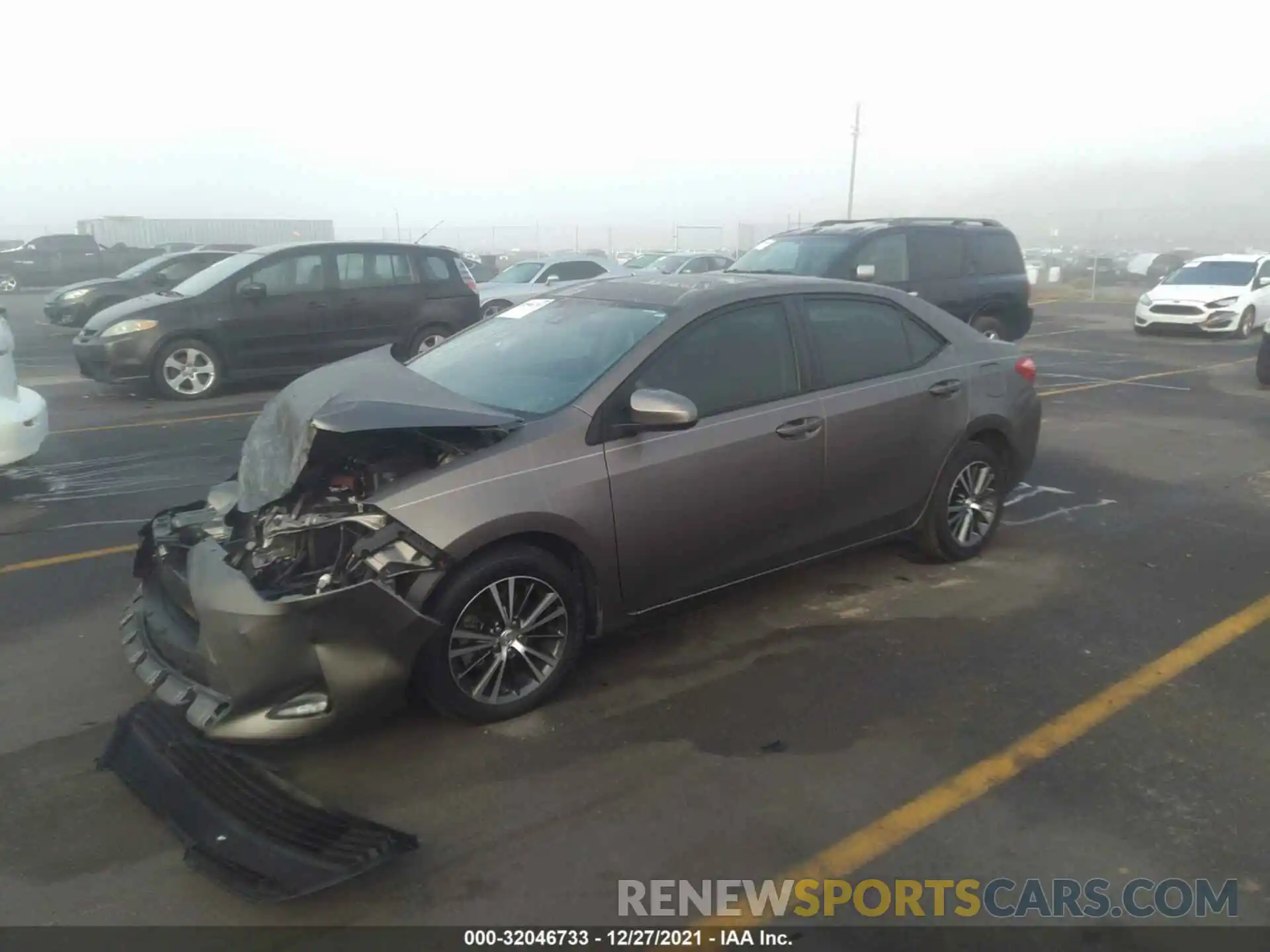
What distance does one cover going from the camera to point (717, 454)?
4305 mm

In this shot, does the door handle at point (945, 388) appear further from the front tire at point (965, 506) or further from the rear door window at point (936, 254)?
the rear door window at point (936, 254)

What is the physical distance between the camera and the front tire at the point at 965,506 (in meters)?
5.38

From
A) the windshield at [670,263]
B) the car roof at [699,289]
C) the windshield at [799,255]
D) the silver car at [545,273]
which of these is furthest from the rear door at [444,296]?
the windshield at [670,263]

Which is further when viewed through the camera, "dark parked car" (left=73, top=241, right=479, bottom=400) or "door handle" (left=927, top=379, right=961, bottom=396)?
"dark parked car" (left=73, top=241, right=479, bottom=400)

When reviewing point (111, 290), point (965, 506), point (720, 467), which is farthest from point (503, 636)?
point (111, 290)

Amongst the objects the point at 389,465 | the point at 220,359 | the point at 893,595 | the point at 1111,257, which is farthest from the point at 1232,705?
the point at 1111,257

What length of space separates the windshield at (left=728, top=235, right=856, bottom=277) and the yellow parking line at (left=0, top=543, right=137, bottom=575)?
7399mm

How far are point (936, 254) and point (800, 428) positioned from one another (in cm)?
842

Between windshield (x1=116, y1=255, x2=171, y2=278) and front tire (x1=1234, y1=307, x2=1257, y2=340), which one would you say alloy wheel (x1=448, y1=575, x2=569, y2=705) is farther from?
front tire (x1=1234, y1=307, x2=1257, y2=340)

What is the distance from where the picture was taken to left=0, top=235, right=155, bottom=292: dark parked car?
28266 millimetres

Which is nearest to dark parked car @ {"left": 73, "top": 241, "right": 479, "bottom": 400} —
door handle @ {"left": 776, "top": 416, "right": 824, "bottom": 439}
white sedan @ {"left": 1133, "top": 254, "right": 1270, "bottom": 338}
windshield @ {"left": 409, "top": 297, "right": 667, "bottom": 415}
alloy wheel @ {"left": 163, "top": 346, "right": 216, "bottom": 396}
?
alloy wheel @ {"left": 163, "top": 346, "right": 216, "bottom": 396}

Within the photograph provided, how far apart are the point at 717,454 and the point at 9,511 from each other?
5.11 meters

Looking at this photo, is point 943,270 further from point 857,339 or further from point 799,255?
point 857,339

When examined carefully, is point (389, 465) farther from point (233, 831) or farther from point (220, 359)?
point (220, 359)
